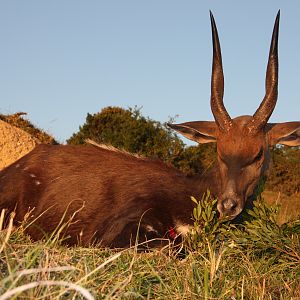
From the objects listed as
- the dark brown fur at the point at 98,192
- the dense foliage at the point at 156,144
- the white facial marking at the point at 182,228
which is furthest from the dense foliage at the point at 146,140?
the white facial marking at the point at 182,228

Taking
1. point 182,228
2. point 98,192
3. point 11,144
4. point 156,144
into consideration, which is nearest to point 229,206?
point 182,228

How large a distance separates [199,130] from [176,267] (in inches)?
177

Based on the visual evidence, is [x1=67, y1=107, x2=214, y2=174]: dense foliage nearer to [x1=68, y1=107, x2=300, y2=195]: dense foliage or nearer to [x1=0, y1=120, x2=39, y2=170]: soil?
[x1=68, y1=107, x2=300, y2=195]: dense foliage

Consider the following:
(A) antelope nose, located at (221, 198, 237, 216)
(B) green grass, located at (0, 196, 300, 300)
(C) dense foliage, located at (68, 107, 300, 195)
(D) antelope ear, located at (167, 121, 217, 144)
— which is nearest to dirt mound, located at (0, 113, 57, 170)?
(C) dense foliage, located at (68, 107, 300, 195)

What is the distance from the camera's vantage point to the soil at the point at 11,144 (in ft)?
50.6

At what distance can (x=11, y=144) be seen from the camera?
1556 cm

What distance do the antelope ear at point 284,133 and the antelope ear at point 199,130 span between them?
741 mm

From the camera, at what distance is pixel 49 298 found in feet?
8.70

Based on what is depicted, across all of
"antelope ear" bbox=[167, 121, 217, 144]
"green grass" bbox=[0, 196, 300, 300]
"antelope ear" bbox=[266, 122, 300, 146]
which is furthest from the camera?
"antelope ear" bbox=[167, 121, 217, 144]

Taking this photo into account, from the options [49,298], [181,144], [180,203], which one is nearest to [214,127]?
[180,203]

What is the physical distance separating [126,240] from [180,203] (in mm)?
851

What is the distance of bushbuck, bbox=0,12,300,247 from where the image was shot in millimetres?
7582

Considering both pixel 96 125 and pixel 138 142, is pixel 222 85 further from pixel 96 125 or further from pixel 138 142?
pixel 96 125

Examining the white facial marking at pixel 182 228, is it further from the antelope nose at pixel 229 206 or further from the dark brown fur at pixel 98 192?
the antelope nose at pixel 229 206
